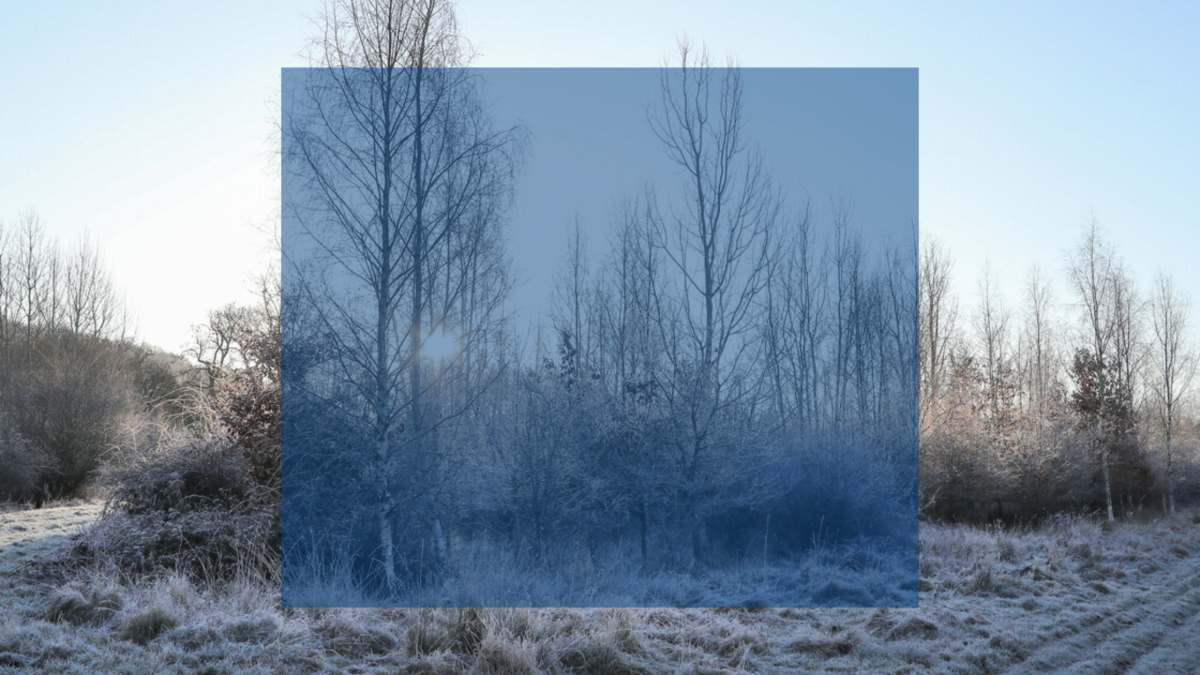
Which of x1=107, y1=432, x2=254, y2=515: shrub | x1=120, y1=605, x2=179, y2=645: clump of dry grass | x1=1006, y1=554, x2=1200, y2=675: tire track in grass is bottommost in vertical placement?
x1=1006, y1=554, x2=1200, y2=675: tire track in grass

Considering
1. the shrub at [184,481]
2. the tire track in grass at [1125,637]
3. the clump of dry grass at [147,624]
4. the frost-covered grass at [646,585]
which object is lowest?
the tire track in grass at [1125,637]

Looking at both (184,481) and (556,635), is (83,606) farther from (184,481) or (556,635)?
(556,635)

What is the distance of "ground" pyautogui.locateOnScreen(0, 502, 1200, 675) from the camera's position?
5.14m

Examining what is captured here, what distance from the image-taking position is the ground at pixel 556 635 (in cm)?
514

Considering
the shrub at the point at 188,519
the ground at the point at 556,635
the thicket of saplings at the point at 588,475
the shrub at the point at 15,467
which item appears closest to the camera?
the ground at the point at 556,635

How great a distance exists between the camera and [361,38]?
29.6 feet

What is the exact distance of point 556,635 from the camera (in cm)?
575

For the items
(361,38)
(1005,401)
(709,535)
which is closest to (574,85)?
(361,38)

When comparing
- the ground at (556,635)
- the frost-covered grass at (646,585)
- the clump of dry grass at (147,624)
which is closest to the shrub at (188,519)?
the ground at (556,635)

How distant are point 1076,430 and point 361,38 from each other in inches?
880

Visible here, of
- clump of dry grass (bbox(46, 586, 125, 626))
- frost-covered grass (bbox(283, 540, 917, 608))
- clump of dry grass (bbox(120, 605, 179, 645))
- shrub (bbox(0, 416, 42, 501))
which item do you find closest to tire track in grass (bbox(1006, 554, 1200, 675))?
frost-covered grass (bbox(283, 540, 917, 608))

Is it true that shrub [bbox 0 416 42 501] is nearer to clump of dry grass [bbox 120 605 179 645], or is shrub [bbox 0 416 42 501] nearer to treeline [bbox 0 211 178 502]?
treeline [bbox 0 211 178 502]

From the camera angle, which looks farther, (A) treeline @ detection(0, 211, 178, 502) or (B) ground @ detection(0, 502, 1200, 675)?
(A) treeline @ detection(0, 211, 178, 502)

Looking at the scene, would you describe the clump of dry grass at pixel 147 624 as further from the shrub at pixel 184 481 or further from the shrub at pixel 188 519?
the shrub at pixel 184 481
